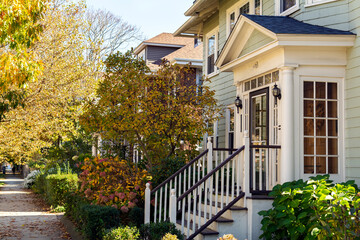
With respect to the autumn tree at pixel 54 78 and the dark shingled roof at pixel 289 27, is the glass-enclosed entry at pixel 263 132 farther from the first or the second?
the autumn tree at pixel 54 78

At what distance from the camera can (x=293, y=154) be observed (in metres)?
8.30

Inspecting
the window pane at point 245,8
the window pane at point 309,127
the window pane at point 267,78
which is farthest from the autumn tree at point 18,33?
the window pane at point 245,8

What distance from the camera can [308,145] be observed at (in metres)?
8.51

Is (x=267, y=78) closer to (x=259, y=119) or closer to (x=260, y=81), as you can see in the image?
(x=260, y=81)

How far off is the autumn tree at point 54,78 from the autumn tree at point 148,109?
433 centimetres

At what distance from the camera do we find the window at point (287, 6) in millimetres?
10132

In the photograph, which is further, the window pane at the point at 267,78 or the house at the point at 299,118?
the window pane at the point at 267,78

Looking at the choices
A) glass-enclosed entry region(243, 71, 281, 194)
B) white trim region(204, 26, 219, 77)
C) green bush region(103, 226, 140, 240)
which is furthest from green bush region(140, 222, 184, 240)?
white trim region(204, 26, 219, 77)

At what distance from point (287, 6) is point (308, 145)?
3897 mm

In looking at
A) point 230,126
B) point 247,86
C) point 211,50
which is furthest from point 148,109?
point 211,50

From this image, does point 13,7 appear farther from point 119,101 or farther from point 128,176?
point 128,176

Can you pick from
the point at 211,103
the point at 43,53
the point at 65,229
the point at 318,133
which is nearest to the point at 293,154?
the point at 318,133

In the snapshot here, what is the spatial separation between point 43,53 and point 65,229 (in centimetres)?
682

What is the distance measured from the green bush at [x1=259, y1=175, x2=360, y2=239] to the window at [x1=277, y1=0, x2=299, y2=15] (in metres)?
4.32
